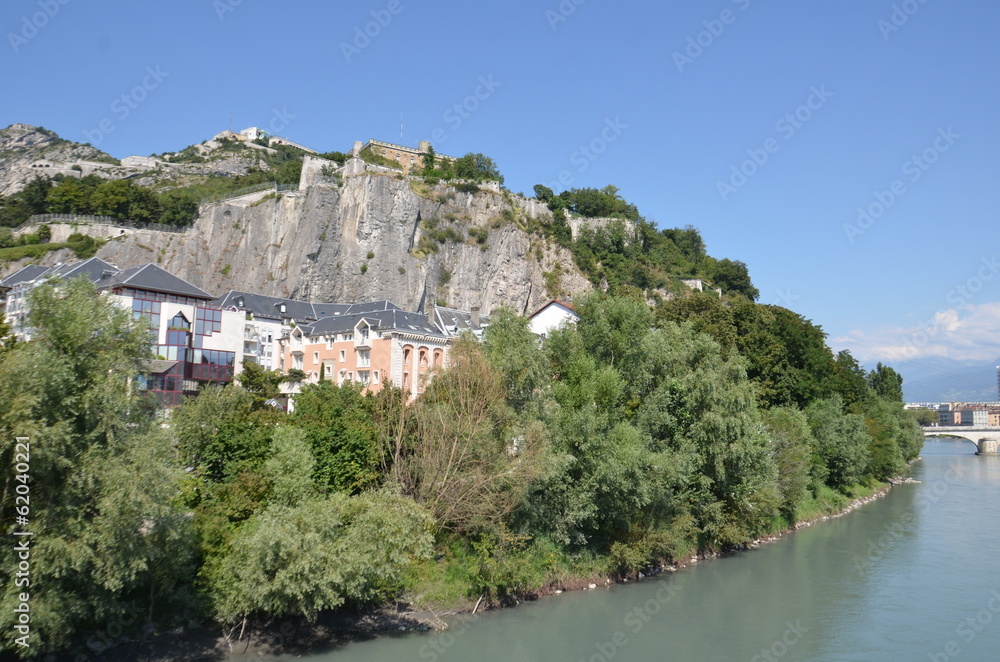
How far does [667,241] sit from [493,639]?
310ft

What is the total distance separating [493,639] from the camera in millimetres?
19406

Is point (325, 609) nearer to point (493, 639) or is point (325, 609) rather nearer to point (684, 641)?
point (493, 639)

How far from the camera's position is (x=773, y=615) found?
21.8m

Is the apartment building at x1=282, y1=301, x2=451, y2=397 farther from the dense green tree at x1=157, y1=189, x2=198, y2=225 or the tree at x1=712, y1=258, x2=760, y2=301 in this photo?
the tree at x1=712, y1=258, x2=760, y2=301

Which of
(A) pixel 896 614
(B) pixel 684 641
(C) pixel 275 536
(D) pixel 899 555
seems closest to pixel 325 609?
(C) pixel 275 536

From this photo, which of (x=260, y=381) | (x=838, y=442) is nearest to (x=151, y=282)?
(x=260, y=381)

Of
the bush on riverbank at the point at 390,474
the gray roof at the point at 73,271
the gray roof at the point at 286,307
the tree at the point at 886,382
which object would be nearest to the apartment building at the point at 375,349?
the gray roof at the point at 286,307

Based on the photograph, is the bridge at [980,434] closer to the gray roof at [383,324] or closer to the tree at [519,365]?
the gray roof at [383,324]

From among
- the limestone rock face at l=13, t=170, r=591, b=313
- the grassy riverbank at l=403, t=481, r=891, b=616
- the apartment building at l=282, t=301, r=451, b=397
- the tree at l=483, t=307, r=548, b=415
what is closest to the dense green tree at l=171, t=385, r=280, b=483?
the grassy riverbank at l=403, t=481, r=891, b=616
